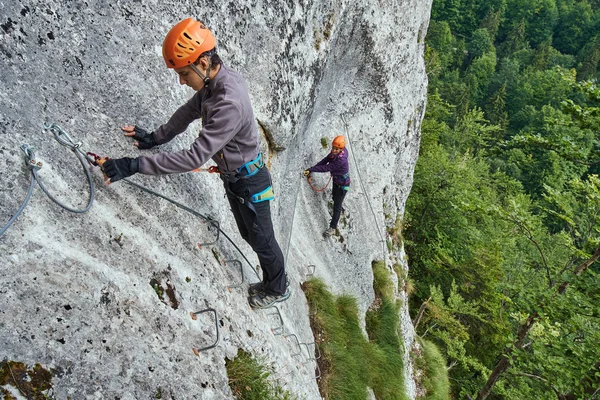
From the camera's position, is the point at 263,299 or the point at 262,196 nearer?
the point at 262,196

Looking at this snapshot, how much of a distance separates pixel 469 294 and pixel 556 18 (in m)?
125

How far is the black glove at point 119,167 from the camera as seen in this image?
137 inches

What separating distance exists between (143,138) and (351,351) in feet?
20.5

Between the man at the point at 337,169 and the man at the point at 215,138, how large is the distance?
195 inches

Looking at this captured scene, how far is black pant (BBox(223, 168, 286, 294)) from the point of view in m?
4.66

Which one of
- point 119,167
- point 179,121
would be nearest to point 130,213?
point 119,167

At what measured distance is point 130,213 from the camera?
4.11 m

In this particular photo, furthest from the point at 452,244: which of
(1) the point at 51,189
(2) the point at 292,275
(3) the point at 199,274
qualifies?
(1) the point at 51,189

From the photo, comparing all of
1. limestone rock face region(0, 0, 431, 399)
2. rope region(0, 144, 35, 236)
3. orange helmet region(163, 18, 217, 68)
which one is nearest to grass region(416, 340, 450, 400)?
limestone rock face region(0, 0, 431, 399)

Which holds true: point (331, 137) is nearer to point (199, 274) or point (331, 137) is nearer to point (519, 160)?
point (199, 274)

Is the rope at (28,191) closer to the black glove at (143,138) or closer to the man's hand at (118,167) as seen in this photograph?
the man's hand at (118,167)

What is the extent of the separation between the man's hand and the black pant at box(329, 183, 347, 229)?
7.30 metres

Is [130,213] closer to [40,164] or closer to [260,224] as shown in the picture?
[40,164]

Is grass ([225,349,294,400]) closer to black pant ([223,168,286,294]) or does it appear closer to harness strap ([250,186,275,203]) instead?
black pant ([223,168,286,294])
